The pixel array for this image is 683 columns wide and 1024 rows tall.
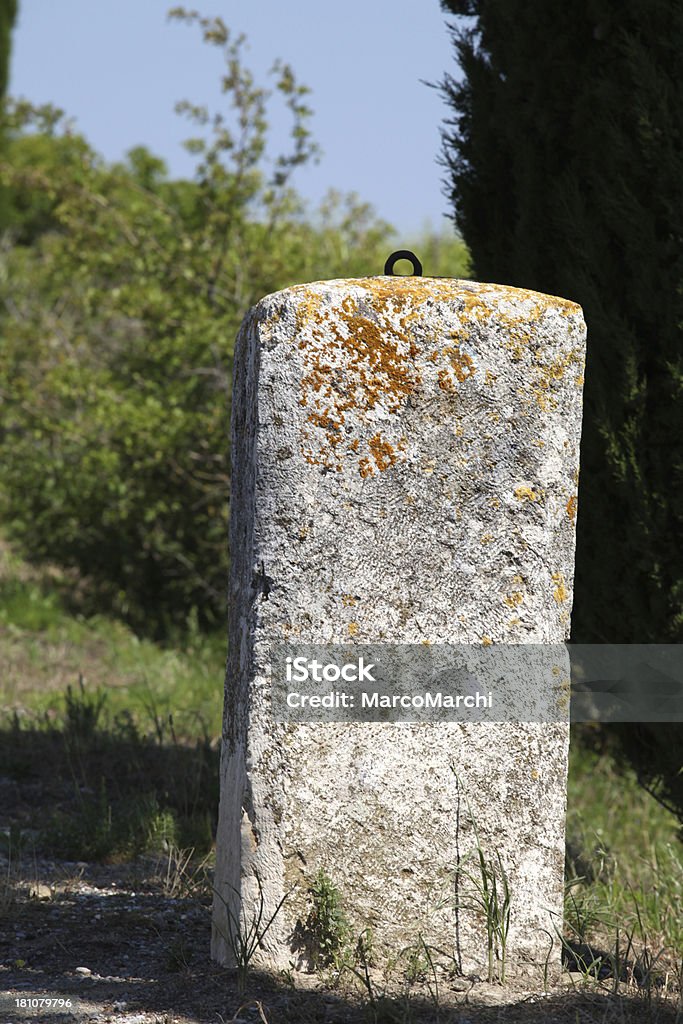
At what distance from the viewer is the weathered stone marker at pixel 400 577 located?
3.04 m

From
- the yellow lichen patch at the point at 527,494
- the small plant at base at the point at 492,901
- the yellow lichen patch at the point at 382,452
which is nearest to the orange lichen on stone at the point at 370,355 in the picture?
the yellow lichen patch at the point at 382,452

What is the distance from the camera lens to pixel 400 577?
309 centimetres

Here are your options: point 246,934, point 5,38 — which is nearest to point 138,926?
point 246,934

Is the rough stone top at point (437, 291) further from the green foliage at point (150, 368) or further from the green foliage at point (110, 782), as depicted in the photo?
the green foliage at point (150, 368)

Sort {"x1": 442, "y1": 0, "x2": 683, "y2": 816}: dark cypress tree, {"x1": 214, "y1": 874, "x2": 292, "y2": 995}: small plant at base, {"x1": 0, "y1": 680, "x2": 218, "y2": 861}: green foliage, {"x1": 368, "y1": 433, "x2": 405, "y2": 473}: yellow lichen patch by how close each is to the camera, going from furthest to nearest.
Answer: {"x1": 0, "y1": 680, "x2": 218, "y2": 861}: green foliage → {"x1": 442, "y1": 0, "x2": 683, "y2": 816}: dark cypress tree → {"x1": 368, "y1": 433, "x2": 405, "y2": 473}: yellow lichen patch → {"x1": 214, "y1": 874, "x2": 292, "y2": 995}: small plant at base

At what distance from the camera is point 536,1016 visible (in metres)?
2.91

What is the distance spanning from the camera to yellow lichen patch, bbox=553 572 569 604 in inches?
126

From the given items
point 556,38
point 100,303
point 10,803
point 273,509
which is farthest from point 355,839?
point 100,303

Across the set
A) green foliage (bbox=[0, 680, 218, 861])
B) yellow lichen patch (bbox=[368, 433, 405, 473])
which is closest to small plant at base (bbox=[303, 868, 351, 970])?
yellow lichen patch (bbox=[368, 433, 405, 473])

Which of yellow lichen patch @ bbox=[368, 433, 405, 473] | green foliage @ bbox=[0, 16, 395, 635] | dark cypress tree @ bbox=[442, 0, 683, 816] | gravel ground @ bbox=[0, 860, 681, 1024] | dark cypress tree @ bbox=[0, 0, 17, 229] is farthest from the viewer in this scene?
dark cypress tree @ bbox=[0, 0, 17, 229]

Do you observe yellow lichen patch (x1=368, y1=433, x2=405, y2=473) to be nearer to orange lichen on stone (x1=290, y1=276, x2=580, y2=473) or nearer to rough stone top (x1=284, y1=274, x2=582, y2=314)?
orange lichen on stone (x1=290, y1=276, x2=580, y2=473)

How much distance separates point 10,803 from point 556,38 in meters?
4.00

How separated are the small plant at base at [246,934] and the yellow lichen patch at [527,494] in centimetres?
126

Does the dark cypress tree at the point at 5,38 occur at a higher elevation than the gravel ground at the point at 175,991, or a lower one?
higher
